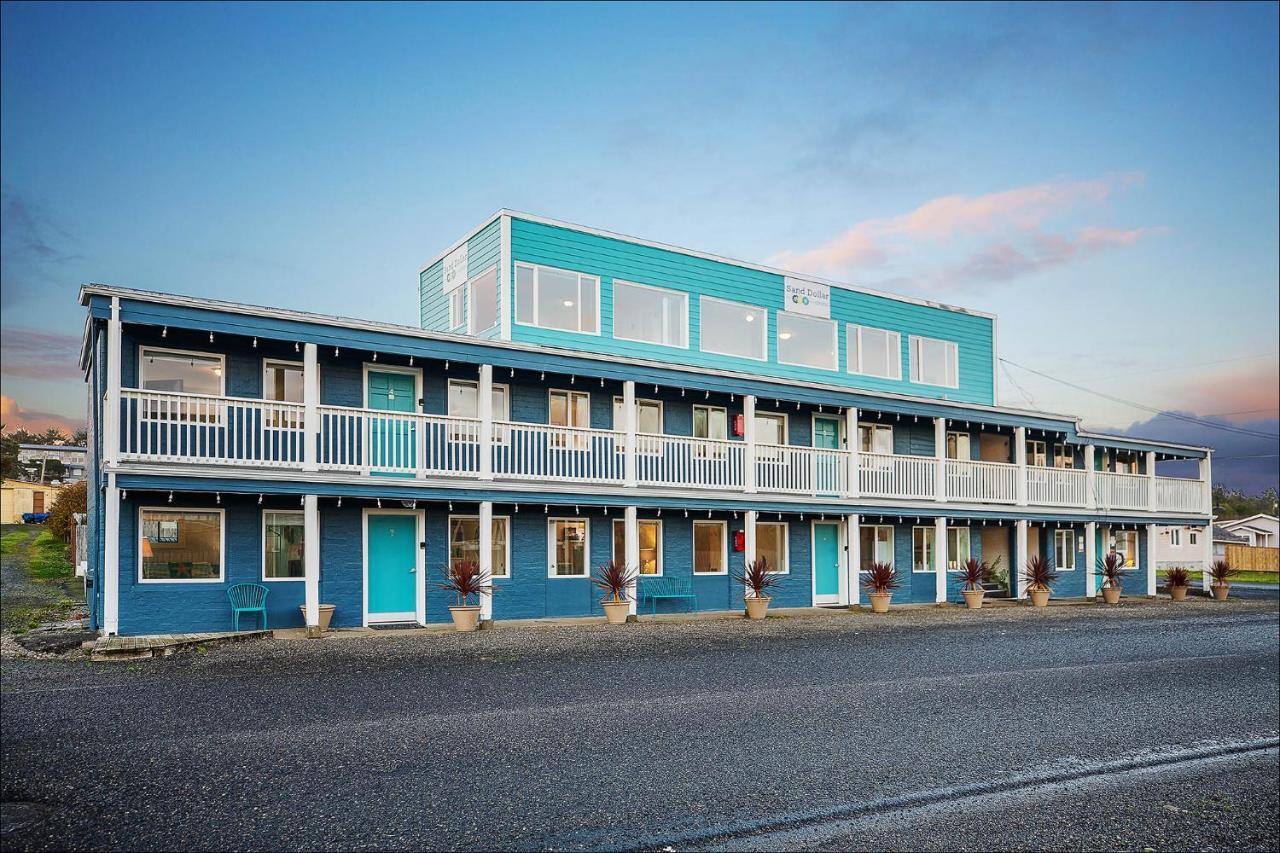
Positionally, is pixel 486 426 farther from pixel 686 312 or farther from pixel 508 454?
pixel 686 312

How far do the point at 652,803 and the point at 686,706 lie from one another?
12.4 feet

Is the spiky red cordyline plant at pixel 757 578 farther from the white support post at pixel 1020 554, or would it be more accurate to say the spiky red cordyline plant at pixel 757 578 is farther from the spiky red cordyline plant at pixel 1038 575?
the white support post at pixel 1020 554

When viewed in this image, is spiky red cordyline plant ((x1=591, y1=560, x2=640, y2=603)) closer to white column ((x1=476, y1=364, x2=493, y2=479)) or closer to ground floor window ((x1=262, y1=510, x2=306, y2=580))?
white column ((x1=476, y1=364, x2=493, y2=479))

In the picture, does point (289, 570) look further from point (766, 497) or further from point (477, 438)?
point (766, 497)

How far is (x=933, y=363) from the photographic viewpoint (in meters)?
29.9

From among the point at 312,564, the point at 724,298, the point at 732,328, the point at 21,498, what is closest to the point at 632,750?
the point at 312,564

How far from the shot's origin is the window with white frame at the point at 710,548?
23.8 m

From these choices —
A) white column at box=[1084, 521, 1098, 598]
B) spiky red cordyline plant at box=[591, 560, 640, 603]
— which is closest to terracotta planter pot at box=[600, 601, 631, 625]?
spiky red cordyline plant at box=[591, 560, 640, 603]

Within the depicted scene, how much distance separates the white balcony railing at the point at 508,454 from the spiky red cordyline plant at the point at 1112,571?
124 inches

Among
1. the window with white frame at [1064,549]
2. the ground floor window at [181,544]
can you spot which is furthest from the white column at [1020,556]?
the ground floor window at [181,544]

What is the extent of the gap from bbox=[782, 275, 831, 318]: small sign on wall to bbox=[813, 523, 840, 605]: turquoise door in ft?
19.9

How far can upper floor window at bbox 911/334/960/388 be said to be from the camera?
29469 mm

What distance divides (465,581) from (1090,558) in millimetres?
22028

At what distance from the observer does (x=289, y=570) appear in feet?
61.0
